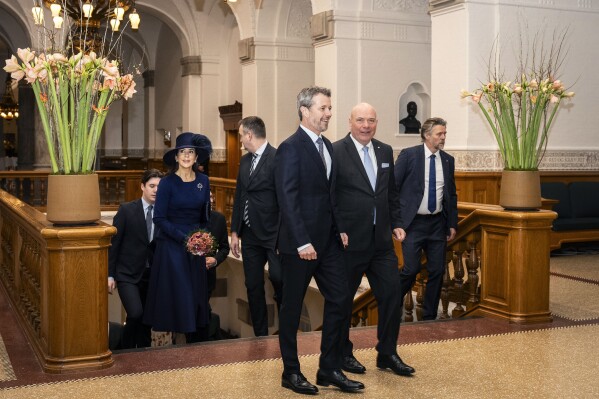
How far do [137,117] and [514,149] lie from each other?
22807 millimetres

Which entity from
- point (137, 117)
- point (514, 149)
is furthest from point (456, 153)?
point (137, 117)

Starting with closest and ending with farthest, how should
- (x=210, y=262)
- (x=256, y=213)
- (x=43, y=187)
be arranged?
(x=210, y=262) → (x=256, y=213) → (x=43, y=187)

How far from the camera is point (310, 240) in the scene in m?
4.47

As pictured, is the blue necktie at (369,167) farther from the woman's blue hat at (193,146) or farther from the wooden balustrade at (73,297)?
the wooden balustrade at (73,297)

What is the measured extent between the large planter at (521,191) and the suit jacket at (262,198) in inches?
Answer: 71.1

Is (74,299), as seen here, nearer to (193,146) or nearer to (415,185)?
(193,146)

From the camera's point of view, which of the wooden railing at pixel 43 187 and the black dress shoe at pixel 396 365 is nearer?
the black dress shoe at pixel 396 365

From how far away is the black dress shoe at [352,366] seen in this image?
4.86 metres

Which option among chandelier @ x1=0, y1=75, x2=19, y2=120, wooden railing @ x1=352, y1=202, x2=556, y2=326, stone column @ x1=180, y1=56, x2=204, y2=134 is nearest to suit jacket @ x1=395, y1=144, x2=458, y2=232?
wooden railing @ x1=352, y1=202, x2=556, y2=326

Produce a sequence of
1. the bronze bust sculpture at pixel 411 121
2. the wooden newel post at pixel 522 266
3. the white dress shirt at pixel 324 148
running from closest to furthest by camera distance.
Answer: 1. the white dress shirt at pixel 324 148
2. the wooden newel post at pixel 522 266
3. the bronze bust sculpture at pixel 411 121

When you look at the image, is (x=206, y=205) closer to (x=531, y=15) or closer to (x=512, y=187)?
(x=512, y=187)

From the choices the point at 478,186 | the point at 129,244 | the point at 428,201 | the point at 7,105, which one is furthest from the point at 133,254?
the point at 7,105

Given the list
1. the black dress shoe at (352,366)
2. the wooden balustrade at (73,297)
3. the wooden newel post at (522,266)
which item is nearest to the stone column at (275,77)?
the wooden newel post at (522,266)

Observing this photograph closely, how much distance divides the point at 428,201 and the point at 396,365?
201 centimetres
